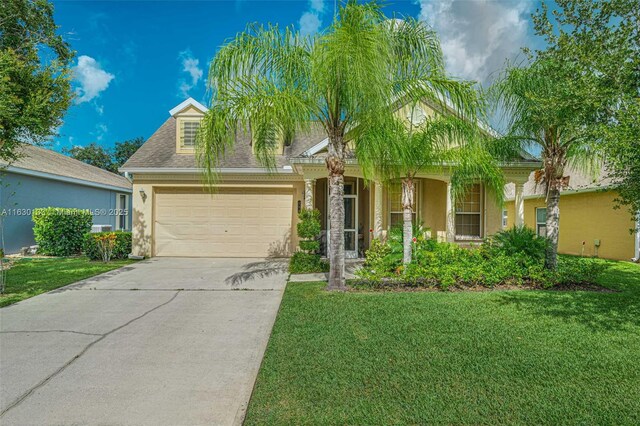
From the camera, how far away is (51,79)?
22.8ft

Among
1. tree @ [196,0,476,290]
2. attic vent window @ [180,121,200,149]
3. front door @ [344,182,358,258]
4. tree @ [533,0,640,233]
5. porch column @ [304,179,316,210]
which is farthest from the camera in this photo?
attic vent window @ [180,121,200,149]

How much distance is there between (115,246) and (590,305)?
13.1m

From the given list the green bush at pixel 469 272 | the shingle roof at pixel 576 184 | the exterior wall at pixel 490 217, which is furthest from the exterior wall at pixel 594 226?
the green bush at pixel 469 272

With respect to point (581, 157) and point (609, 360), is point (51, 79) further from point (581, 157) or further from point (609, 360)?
point (581, 157)

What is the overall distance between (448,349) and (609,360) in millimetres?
1724

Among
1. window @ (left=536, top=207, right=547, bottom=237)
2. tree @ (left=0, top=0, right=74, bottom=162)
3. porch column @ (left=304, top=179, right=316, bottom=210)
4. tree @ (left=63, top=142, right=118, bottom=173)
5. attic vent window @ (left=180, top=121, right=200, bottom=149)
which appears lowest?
window @ (left=536, top=207, right=547, bottom=237)

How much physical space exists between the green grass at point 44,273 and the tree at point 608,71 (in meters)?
10.4

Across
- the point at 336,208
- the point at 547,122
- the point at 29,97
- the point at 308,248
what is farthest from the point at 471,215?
the point at 29,97

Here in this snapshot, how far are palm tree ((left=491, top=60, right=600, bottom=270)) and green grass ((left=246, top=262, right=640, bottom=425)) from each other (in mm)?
2847

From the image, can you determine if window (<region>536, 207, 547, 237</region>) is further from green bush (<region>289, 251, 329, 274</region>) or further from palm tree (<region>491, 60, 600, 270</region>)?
green bush (<region>289, 251, 329, 274</region>)

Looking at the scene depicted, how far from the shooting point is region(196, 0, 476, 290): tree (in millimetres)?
5809

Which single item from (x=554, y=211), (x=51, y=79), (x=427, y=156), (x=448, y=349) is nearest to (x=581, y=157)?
(x=554, y=211)

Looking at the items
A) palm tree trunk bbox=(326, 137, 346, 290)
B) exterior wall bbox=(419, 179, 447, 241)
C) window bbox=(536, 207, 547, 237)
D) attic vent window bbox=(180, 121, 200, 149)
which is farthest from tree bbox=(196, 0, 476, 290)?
window bbox=(536, 207, 547, 237)

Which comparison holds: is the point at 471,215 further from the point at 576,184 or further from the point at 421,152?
the point at 576,184
